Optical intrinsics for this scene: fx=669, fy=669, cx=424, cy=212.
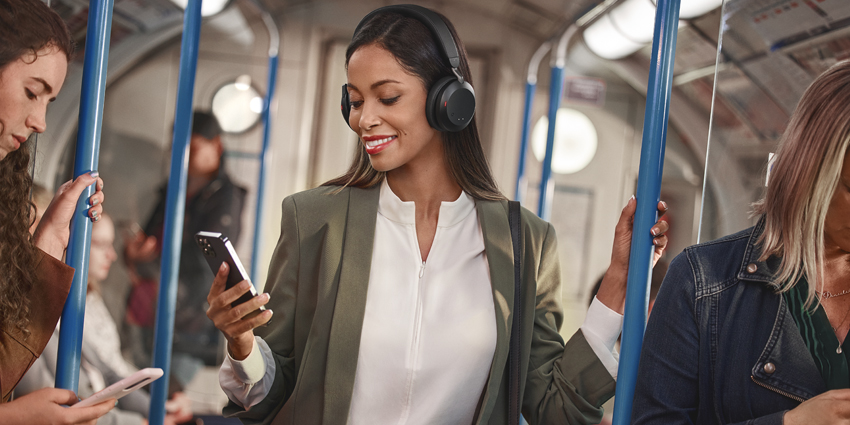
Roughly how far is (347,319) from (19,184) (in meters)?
0.83

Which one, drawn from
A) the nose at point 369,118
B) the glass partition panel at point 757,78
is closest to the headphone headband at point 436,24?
the nose at point 369,118

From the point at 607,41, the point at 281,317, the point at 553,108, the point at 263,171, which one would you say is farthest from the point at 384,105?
the point at 607,41

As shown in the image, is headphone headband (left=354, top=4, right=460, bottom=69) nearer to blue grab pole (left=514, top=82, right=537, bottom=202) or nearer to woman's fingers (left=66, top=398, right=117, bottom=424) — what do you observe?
woman's fingers (left=66, top=398, right=117, bottom=424)

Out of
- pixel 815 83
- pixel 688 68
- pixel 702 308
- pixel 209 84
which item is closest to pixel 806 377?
pixel 702 308

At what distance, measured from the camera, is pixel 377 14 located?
1.65 metres

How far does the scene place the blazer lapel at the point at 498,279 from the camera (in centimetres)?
158

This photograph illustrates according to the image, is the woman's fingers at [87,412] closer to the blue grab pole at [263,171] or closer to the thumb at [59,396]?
the thumb at [59,396]

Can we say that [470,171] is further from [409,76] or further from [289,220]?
[289,220]

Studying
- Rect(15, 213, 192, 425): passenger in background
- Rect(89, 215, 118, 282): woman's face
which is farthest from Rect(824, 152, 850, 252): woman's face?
Rect(89, 215, 118, 282): woman's face

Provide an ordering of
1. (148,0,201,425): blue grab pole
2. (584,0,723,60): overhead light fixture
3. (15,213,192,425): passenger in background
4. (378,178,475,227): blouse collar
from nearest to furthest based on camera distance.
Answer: (378,178,475,227): blouse collar
(148,0,201,425): blue grab pole
(15,213,192,425): passenger in background
(584,0,723,60): overhead light fixture

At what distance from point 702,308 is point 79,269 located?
1.36 m

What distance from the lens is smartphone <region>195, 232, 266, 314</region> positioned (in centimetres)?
135

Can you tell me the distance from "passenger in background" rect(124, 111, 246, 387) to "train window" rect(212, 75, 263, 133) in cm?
18

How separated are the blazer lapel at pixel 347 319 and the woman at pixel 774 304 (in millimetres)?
634
